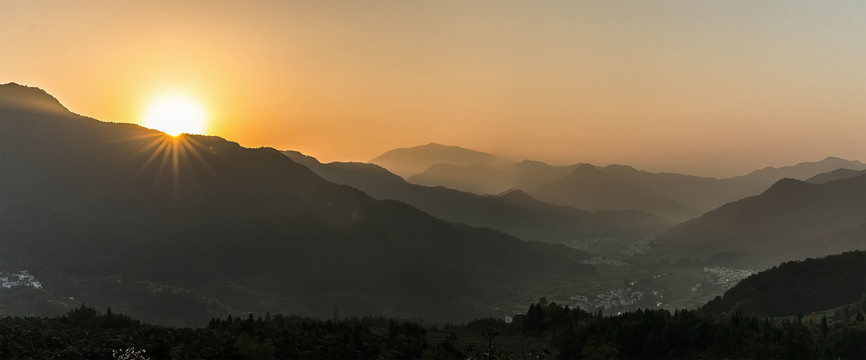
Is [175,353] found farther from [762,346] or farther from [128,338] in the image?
[762,346]

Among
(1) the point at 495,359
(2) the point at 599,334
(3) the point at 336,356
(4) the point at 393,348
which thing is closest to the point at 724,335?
(2) the point at 599,334

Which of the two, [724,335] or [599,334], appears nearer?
[724,335]

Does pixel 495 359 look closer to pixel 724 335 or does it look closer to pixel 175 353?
pixel 175 353

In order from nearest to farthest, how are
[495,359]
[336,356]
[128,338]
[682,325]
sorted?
[495,359] → [128,338] → [336,356] → [682,325]

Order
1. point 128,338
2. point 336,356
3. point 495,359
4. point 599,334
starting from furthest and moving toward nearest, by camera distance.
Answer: point 599,334
point 336,356
point 128,338
point 495,359

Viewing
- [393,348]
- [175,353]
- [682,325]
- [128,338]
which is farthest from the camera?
[682,325]

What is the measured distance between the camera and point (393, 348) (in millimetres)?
124500

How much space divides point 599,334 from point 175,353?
10113 cm

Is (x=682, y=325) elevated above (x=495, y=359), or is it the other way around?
(x=495, y=359)

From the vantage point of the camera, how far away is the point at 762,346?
118 meters

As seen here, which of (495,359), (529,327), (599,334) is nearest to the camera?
(495,359)

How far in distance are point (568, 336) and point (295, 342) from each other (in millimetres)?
75680

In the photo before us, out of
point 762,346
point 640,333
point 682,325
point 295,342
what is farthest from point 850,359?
point 295,342

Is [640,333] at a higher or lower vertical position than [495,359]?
lower
